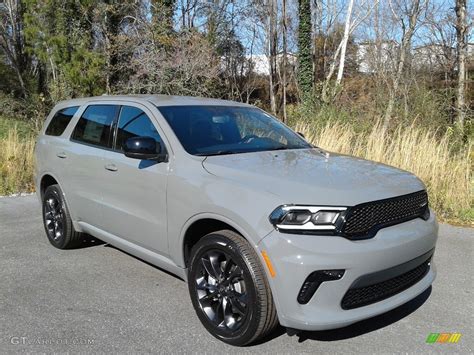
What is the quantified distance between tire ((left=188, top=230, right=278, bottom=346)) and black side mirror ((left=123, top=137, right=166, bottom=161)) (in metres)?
0.85

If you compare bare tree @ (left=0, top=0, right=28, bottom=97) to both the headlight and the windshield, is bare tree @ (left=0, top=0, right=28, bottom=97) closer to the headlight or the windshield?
the windshield

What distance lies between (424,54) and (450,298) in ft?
90.1

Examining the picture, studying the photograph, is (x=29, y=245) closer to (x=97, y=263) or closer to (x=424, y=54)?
(x=97, y=263)

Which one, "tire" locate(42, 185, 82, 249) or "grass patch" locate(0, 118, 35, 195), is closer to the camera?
"tire" locate(42, 185, 82, 249)

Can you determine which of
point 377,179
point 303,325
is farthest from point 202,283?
point 377,179

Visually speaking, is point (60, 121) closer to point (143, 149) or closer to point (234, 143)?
point (143, 149)

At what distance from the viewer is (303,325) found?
9.18 feet

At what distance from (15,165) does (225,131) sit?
707cm

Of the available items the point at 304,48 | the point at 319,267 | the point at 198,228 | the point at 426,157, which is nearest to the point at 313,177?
the point at 319,267

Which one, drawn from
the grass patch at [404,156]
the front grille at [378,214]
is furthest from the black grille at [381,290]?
the grass patch at [404,156]

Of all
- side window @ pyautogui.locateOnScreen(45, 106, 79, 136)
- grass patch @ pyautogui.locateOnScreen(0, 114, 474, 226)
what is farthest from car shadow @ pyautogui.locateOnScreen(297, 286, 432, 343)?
side window @ pyautogui.locateOnScreen(45, 106, 79, 136)

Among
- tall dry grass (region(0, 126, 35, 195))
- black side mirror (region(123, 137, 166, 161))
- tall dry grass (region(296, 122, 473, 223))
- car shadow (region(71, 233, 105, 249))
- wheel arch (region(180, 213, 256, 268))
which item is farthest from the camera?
tall dry grass (region(0, 126, 35, 195))

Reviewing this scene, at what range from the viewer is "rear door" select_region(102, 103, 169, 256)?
12.2 feet

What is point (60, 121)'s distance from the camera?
18.2ft
